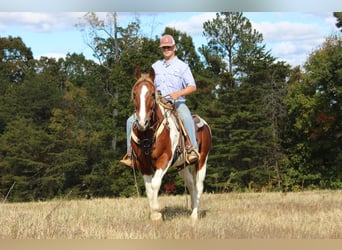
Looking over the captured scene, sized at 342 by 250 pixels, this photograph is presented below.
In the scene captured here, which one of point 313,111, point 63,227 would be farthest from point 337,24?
point 63,227

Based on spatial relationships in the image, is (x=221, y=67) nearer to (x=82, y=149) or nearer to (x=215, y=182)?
(x=215, y=182)

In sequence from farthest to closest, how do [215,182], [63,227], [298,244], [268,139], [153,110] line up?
[268,139] < [215,182] < [153,110] < [63,227] < [298,244]

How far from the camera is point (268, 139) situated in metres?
40.5

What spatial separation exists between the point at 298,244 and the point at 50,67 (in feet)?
180

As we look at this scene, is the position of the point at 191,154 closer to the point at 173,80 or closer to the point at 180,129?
the point at 180,129

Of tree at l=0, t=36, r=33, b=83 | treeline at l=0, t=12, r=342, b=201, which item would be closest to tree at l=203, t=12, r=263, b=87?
treeline at l=0, t=12, r=342, b=201

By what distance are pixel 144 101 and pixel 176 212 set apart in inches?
133

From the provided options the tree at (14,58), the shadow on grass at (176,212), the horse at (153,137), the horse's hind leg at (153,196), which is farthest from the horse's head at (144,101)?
the tree at (14,58)

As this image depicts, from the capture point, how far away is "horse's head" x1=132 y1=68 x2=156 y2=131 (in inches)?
284

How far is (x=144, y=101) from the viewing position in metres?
7.24

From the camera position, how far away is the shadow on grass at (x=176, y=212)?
917 cm

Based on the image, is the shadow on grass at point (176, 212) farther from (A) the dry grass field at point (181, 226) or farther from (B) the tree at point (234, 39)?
(B) the tree at point (234, 39)

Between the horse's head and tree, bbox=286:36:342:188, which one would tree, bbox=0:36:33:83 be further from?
the horse's head

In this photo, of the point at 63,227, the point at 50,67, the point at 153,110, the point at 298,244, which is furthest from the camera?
the point at 50,67
